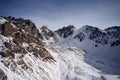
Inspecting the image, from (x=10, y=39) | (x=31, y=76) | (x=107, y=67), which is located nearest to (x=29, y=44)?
(x=10, y=39)

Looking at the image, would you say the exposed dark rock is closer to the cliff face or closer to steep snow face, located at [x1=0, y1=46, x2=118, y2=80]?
steep snow face, located at [x1=0, y1=46, x2=118, y2=80]

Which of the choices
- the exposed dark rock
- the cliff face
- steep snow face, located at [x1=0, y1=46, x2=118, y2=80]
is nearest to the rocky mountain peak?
the cliff face

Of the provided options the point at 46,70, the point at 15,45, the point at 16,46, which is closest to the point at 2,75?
the point at 16,46

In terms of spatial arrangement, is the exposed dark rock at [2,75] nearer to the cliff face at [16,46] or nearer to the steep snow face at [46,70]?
the steep snow face at [46,70]

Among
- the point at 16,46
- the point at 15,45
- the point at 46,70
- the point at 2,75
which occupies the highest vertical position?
the point at 15,45

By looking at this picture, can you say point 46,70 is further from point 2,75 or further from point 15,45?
point 2,75

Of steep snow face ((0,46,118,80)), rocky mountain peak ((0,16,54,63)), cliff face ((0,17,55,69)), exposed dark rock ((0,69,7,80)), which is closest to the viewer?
exposed dark rock ((0,69,7,80))

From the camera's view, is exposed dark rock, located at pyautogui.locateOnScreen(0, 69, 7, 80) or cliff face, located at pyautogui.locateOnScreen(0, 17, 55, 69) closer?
exposed dark rock, located at pyautogui.locateOnScreen(0, 69, 7, 80)

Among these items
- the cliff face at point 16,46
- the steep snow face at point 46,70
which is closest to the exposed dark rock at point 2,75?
the steep snow face at point 46,70

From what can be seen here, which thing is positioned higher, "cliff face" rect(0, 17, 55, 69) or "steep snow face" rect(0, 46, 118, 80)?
"cliff face" rect(0, 17, 55, 69)

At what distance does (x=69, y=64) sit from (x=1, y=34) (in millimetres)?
54394

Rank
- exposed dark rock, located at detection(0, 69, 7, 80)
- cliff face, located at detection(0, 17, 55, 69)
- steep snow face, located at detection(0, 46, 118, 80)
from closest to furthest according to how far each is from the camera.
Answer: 1. exposed dark rock, located at detection(0, 69, 7, 80)
2. steep snow face, located at detection(0, 46, 118, 80)
3. cliff face, located at detection(0, 17, 55, 69)

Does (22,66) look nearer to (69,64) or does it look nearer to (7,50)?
(7,50)

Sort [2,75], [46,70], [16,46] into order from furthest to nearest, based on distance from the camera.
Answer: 1. [16,46]
2. [46,70]
3. [2,75]
